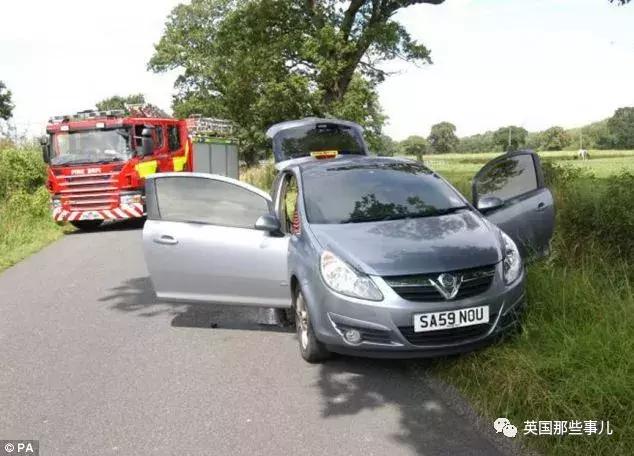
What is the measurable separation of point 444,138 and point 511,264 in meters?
148

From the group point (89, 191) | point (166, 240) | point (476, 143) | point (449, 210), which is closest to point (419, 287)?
point (449, 210)

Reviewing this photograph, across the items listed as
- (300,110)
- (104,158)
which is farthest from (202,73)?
(104,158)

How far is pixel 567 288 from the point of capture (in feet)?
15.9

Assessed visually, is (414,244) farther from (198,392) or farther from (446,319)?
(198,392)

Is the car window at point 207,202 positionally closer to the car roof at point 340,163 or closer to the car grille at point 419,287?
the car roof at point 340,163

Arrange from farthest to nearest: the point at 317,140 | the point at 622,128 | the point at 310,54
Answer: the point at 622,128 < the point at 310,54 < the point at 317,140

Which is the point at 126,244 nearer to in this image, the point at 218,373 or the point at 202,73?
the point at 218,373

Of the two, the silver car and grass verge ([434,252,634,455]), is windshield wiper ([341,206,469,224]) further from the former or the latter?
grass verge ([434,252,634,455])

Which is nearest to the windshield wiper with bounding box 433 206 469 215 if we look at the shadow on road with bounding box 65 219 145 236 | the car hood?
the car hood

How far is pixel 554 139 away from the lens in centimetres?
11712

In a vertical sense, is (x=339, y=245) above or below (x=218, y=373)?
above

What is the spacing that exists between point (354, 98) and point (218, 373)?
18.4 metres

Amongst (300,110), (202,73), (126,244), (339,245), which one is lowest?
(126,244)

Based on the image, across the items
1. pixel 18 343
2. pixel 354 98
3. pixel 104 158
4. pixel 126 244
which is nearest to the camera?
pixel 18 343
